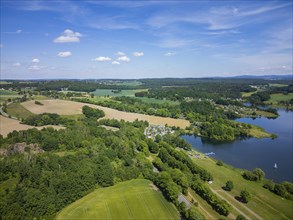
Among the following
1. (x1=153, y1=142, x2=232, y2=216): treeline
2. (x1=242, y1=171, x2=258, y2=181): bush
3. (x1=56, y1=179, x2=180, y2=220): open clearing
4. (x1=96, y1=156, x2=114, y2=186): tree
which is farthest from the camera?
(x1=242, y1=171, x2=258, y2=181): bush

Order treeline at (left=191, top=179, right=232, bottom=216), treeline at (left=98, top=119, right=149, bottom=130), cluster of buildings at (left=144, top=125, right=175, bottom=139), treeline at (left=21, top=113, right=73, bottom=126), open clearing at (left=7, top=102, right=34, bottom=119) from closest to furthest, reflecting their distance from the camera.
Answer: treeline at (left=191, top=179, right=232, bottom=216) → cluster of buildings at (left=144, top=125, right=175, bottom=139) → treeline at (left=21, top=113, right=73, bottom=126) → treeline at (left=98, top=119, right=149, bottom=130) → open clearing at (left=7, top=102, right=34, bottom=119)

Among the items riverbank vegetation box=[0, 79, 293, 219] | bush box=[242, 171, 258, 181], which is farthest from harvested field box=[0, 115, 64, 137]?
bush box=[242, 171, 258, 181]

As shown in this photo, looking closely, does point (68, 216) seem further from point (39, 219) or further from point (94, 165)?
point (94, 165)

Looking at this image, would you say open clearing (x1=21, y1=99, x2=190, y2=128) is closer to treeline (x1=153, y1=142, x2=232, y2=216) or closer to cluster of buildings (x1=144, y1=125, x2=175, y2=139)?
cluster of buildings (x1=144, y1=125, x2=175, y2=139)

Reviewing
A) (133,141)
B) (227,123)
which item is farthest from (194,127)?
(133,141)

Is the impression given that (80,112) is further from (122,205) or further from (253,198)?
(253,198)

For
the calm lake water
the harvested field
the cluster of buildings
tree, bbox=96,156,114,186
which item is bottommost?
the calm lake water

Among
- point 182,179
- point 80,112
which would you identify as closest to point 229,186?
point 182,179

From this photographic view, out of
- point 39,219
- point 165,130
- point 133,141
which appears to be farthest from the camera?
point 165,130
